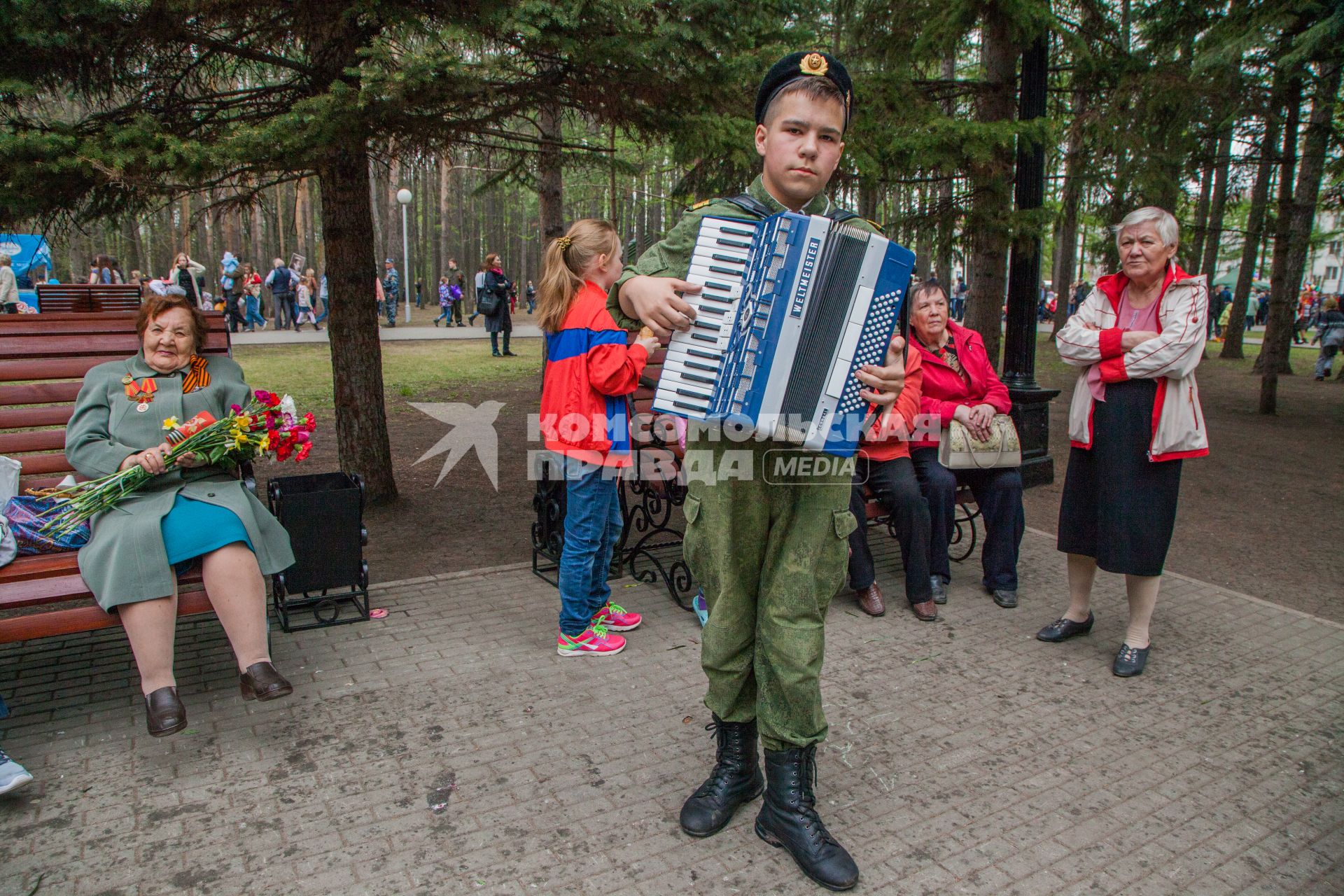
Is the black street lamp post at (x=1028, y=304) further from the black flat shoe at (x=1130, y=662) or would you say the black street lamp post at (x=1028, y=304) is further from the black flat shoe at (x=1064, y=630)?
the black flat shoe at (x=1130, y=662)

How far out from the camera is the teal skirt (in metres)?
3.47

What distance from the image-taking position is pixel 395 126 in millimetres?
5090

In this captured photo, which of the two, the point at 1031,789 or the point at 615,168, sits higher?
the point at 615,168

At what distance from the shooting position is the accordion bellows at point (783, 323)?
7.85 ft

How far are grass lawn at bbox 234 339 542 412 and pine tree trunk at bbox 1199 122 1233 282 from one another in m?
9.95

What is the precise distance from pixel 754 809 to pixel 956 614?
2.22 metres

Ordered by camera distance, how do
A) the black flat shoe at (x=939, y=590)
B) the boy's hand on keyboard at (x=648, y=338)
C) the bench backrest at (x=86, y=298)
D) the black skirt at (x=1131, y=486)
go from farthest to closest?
the bench backrest at (x=86, y=298)
the black flat shoe at (x=939, y=590)
the black skirt at (x=1131, y=486)
the boy's hand on keyboard at (x=648, y=338)

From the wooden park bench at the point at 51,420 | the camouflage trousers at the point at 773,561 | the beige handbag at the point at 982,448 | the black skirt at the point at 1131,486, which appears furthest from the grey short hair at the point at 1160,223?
the wooden park bench at the point at 51,420

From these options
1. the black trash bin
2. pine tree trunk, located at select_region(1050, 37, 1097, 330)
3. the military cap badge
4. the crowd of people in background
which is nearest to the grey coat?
the black trash bin

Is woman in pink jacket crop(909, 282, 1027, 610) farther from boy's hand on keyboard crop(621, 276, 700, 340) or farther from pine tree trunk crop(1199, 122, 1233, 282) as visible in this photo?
pine tree trunk crop(1199, 122, 1233, 282)

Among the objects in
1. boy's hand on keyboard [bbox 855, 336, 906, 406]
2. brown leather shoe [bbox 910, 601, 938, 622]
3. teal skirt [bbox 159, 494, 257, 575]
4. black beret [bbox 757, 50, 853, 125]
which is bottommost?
brown leather shoe [bbox 910, 601, 938, 622]

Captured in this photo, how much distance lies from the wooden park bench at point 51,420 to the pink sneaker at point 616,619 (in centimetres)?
178

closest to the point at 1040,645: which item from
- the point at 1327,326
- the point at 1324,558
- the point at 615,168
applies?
the point at 1324,558

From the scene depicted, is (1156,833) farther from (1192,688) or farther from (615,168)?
(615,168)
